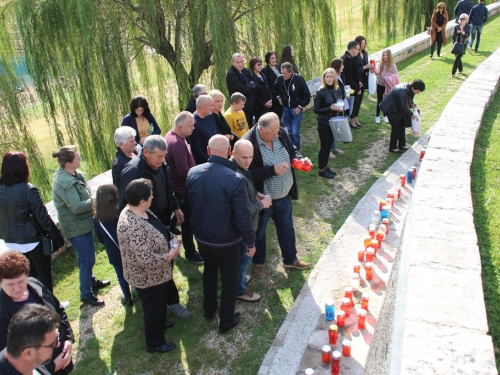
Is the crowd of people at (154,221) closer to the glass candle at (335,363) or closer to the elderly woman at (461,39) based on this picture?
the glass candle at (335,363)

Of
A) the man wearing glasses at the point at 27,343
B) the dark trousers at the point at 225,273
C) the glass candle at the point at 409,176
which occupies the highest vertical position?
the man wearing glasses at the point at 27,343

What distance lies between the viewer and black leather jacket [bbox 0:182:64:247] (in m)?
3.79

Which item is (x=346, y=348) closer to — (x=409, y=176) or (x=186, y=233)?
(x=186, y=233)

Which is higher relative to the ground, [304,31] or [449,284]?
[304,31]

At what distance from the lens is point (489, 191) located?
5.00 m

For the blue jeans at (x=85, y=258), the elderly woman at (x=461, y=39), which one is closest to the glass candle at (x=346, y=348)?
the blue jeans at (x=85, y=258)

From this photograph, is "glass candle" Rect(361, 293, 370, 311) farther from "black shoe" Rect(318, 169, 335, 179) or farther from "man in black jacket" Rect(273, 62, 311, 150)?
"man in black jacket" Rect(273, 62, 311, 150)

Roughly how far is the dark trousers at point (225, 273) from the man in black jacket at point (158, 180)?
1.40ft

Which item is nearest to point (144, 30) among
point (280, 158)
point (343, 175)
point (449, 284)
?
point (343, 175)

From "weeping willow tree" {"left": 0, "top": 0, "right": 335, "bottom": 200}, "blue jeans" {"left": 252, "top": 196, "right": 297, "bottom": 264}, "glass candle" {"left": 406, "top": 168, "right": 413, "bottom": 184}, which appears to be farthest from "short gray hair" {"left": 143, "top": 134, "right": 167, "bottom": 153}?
"weeping willow tree" {"left": 0, "top": 0, "right": 335, "bottom": 200}

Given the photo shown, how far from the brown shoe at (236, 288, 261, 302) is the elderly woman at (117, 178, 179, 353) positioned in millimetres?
886

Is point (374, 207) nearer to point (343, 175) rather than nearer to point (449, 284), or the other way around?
point (343, 175)

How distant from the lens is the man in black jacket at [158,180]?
3936 mm

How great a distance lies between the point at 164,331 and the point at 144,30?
252 inches
